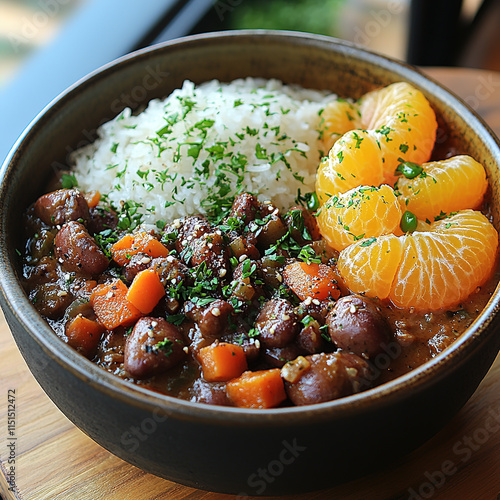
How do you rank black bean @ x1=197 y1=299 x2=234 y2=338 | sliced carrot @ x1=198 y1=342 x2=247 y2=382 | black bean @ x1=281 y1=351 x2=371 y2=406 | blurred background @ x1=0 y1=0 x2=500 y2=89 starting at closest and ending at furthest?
black bean @ x1=281 y1=351 x2=371 y2=406, sliced carrot @ x1=198 y1=342 x2=247 y2=382, black bean @ x1=197 y1=299 x2=234 y2=338, blurred background @ x1=0 y1=0 x2=500 y2=89

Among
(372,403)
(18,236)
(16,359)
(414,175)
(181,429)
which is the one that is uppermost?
(414,175)

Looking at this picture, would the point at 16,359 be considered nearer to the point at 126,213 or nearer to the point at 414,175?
the point at 126,213

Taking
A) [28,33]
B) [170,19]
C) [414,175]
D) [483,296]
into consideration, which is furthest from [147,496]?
[170,19]

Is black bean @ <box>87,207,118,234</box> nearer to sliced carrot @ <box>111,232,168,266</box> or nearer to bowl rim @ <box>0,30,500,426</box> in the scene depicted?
sliced carrot @ <box>111,232,168,266</box>

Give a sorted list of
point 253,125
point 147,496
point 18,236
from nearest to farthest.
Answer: point 147,496 → point 18,236 → point 253,125

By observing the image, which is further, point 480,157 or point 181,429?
point 480,157

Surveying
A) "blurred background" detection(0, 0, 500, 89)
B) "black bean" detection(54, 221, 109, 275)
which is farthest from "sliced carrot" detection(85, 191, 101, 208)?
"blurred background" detection(0, 0, 500, 89)

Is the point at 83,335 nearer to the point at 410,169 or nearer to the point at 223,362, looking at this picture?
the point at 223,362
